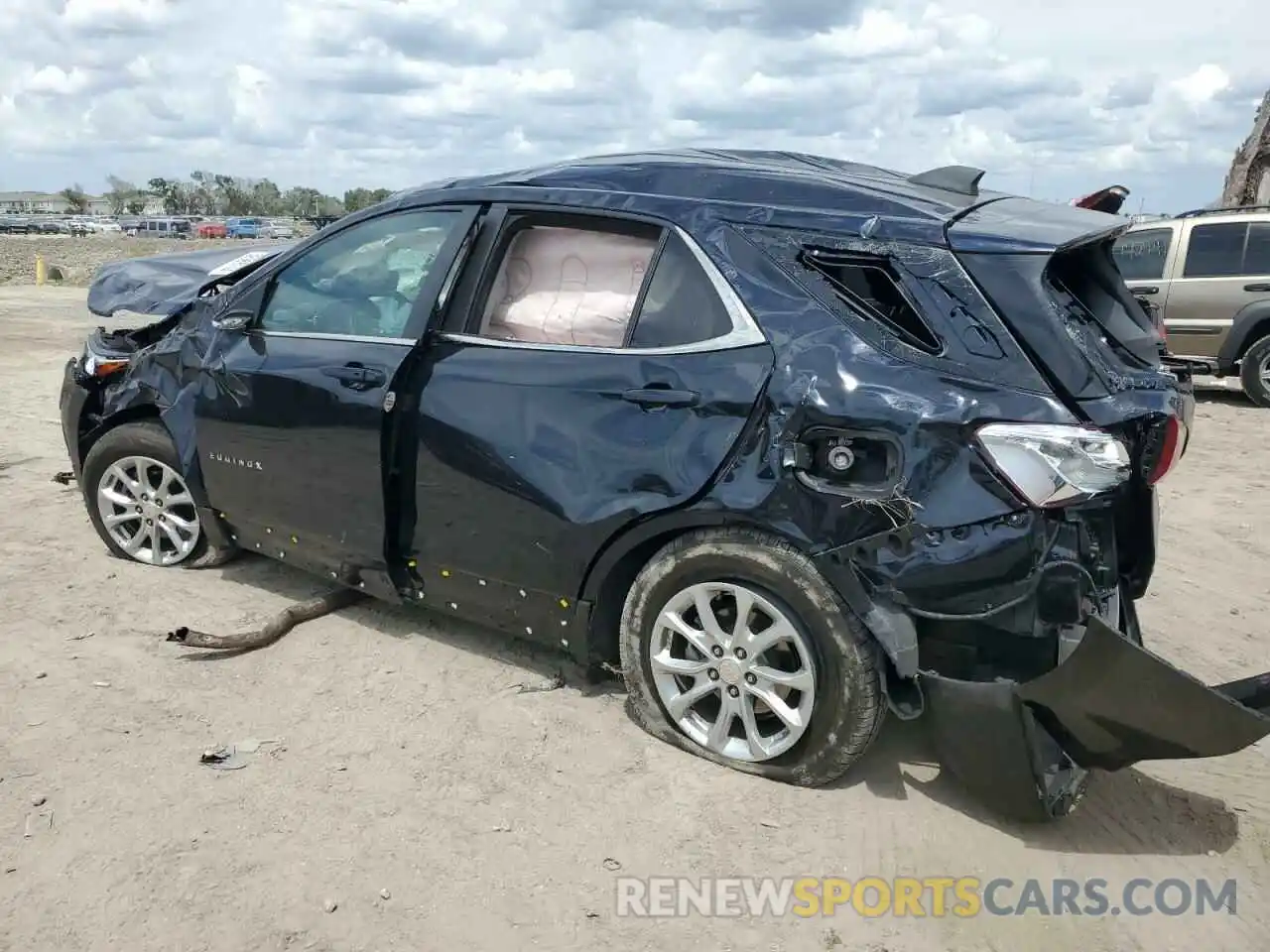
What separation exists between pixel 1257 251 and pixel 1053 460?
939 cm

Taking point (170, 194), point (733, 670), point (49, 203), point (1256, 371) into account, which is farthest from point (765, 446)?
point (49, 203)

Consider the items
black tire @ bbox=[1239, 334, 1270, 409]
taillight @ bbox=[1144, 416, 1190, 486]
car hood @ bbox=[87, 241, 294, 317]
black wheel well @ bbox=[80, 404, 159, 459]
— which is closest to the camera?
taillight @ bbox=[1144, 416, 1190, 486]

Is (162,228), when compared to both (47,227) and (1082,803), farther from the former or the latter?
(1082,803)

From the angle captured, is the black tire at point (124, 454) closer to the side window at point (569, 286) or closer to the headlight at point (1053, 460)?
the side window at point (569, 286)

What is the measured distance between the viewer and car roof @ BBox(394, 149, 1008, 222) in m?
3.28

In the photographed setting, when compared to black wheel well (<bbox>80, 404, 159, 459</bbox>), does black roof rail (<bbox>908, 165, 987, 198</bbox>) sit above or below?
above

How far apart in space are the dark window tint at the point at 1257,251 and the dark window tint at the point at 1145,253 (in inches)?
28.4

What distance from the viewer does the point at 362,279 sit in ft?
13.8

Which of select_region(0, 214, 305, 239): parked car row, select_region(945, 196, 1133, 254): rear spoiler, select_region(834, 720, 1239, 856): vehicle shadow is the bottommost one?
select_region(0, 214, 305, 239): parked car row

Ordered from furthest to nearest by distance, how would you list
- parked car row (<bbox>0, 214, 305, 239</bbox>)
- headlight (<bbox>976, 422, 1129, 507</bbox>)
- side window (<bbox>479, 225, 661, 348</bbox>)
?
1. parked car row (<bbox>0, 214, 305, 239</bbox>)
2. side window (<bbox>479, 225, 661, 348</bbox>)
3. headlight (<bbox>976, 422, 1129, 507</bbox>)

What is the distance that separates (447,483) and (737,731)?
133cm

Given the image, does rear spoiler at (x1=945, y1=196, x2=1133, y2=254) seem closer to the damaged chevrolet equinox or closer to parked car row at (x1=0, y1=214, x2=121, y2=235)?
the damaged chevrolet equinox

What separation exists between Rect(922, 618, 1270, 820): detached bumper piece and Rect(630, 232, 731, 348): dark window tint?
4.07 feet

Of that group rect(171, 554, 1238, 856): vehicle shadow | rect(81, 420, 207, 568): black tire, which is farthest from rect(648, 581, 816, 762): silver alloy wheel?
rect(81, 420, 207, 568): black tire
